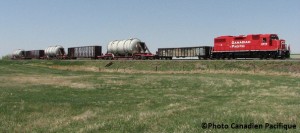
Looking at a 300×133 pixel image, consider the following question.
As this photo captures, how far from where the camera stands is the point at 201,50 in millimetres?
63188

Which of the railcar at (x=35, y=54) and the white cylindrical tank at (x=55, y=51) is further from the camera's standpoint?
the railcar at (x=35, y=54)

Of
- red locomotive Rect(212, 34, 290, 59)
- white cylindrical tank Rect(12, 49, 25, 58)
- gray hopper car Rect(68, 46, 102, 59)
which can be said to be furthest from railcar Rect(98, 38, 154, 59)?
white cylindrical tank Rect(12, 49, 25, 58)

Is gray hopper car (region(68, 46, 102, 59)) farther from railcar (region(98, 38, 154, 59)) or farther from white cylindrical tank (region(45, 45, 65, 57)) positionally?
railcar (region(98, 38, 154, 59))

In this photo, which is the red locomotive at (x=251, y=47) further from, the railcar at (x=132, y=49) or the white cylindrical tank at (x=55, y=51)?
the white cylindrical tank at (x=55, y=51)

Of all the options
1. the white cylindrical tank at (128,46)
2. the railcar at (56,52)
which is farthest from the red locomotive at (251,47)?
the railcar at (56,52)

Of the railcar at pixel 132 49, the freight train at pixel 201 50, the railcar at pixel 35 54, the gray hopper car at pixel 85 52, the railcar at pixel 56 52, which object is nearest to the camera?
the freight train at pixel 201 50

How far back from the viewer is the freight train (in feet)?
167

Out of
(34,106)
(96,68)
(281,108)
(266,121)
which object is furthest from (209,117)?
(96,68)

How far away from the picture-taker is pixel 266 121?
1195 centimetres

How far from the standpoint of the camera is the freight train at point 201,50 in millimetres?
50781

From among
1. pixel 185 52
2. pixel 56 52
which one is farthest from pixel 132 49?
pixel 56 52

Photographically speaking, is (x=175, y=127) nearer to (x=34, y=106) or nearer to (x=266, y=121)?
(x=266, y=121)

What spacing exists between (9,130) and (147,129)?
483 cm

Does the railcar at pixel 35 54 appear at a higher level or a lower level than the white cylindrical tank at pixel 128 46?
lower
